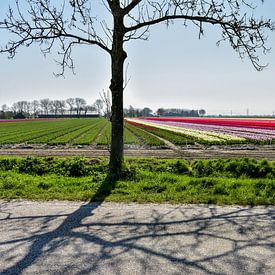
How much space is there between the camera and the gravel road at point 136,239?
11.0 feet

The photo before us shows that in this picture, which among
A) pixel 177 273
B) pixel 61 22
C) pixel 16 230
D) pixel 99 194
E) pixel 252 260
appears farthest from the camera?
pixel 61 22

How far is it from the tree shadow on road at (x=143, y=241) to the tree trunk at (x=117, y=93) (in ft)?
10.1

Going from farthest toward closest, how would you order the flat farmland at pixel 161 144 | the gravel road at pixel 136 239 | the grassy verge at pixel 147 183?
the flat farmland at pixel 161 144 < the grassy verge at pixel 147 183 < the gravel road at pixel 136 239

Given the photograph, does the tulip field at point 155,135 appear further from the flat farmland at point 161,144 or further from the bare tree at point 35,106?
the bare tree at point 35,106

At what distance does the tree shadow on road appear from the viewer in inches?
132

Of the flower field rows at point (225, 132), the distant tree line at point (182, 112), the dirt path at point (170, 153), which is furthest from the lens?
the distant tree line at point (182, 112)

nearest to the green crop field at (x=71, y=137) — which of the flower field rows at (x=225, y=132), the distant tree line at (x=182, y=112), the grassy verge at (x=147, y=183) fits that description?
the grassy verge at (x=147, y=183)

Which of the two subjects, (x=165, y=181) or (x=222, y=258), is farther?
(x=165, y=181)

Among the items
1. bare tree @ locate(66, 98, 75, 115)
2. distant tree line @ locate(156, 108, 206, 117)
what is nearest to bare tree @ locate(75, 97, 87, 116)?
bare tree @ locate(66, 98, 75, 115)

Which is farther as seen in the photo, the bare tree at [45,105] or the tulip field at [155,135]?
the bare tree at [45,105]

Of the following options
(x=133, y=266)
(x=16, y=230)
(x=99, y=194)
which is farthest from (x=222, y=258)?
(x=99, y=194)

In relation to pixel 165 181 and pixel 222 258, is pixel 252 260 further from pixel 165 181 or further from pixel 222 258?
pixel 165 181

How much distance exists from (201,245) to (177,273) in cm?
78

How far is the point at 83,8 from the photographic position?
871 centimetres
